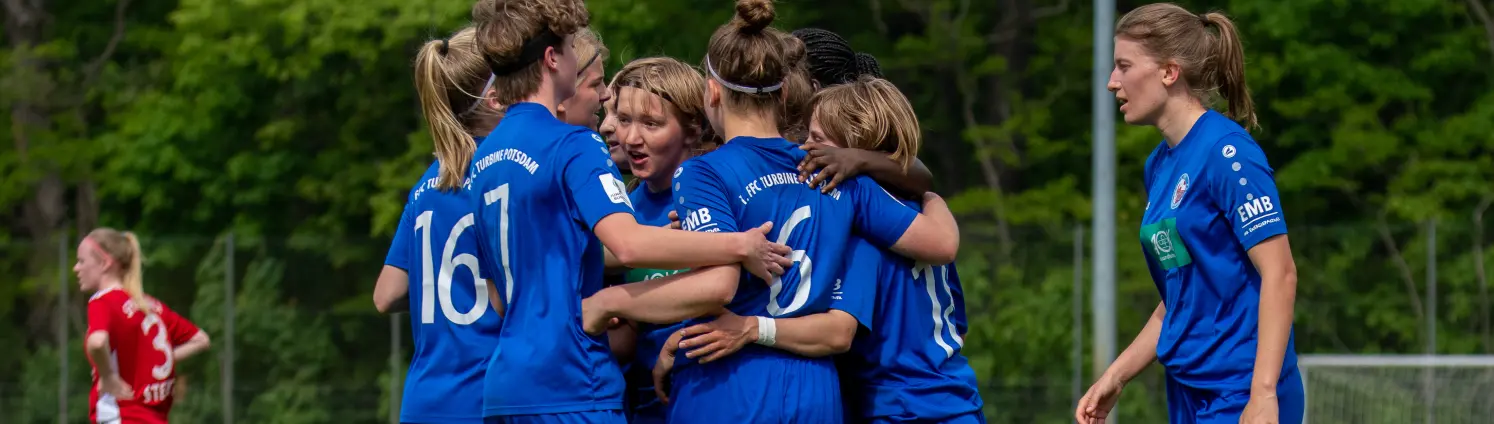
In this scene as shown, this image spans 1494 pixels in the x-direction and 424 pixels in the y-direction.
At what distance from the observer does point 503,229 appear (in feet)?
12.2

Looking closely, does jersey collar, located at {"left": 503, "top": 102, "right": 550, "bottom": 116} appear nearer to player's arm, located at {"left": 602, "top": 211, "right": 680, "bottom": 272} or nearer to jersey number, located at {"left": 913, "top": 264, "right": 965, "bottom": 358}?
player's arm, located at {"left": 602, "top": 211, "right": 680, "bottom": 272}

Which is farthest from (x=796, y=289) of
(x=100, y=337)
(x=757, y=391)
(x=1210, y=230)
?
(x=100, y=337)

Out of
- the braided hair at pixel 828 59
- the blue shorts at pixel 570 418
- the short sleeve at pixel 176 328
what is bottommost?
the blue shorts at pixel 570 418

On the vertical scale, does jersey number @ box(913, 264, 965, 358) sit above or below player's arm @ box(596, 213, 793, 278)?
below

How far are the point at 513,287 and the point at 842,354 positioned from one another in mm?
894

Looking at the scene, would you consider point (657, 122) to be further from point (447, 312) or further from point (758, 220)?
point (447, 312)

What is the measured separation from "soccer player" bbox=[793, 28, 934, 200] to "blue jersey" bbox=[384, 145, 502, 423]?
2.62 ft

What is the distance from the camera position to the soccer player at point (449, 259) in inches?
158

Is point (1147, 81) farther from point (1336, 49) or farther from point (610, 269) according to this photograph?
point (1336, 49)

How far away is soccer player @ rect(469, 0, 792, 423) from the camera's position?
11.9 ft

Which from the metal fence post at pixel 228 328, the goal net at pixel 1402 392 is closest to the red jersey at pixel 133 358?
the metal fence post at pixel 228 328

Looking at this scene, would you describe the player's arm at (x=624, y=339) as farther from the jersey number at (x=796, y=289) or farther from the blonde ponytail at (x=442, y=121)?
the blonde ponytail at (x=442, y=121)

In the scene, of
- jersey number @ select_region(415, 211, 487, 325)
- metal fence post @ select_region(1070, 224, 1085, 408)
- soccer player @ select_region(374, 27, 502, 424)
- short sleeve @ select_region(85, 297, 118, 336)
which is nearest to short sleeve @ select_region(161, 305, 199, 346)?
short sleeve @ select_region(85, 297, 118, 336)

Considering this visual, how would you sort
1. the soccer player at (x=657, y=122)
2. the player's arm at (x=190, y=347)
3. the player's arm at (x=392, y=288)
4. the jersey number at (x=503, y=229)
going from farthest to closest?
the player's arm at (x=190, y=347)
the player's arm at (x=392, y=288)
the soccer player at (x=657, y=122)
the jersey number at (x=503, y=229)
